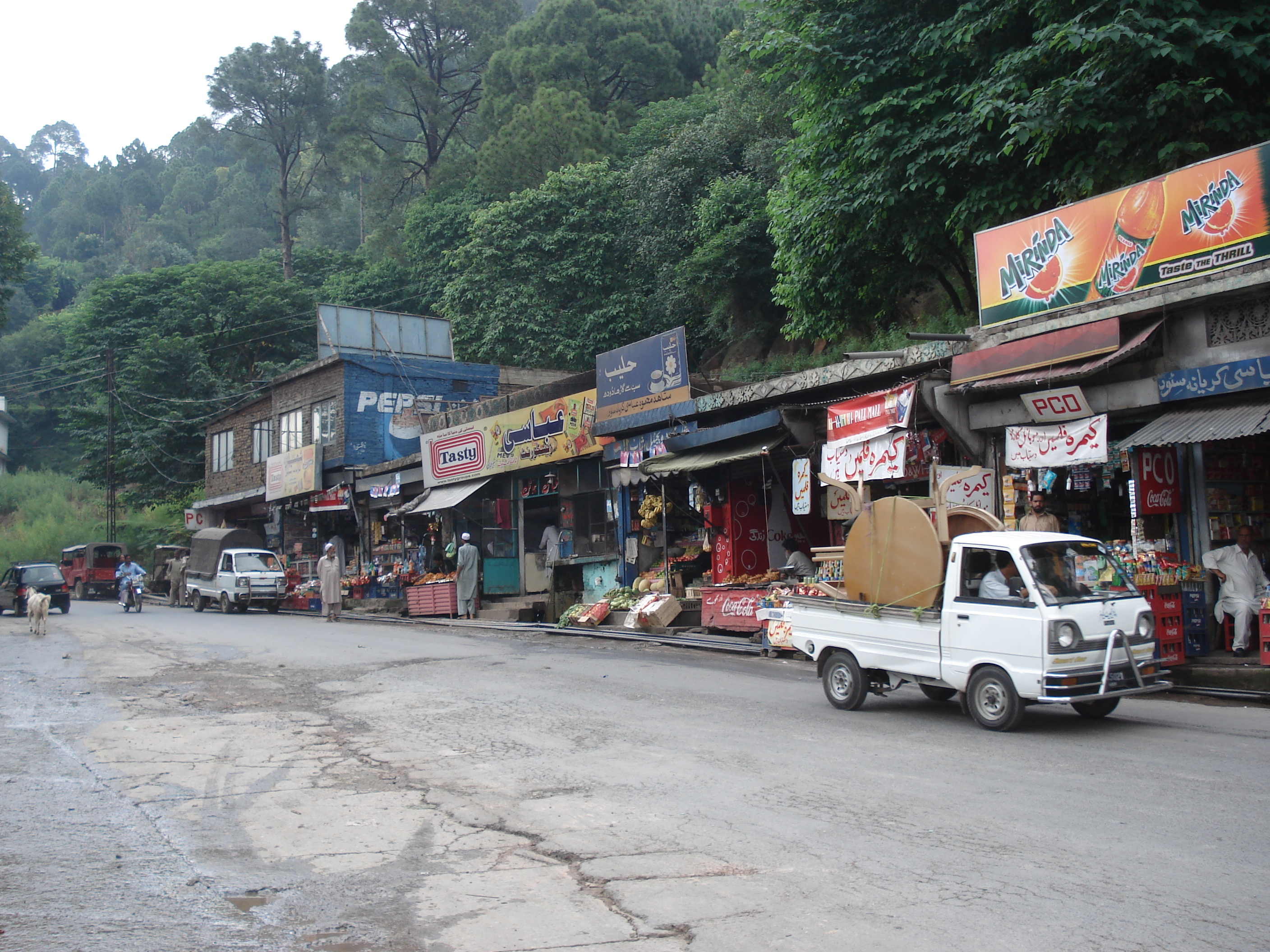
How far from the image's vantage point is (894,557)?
9.68 m

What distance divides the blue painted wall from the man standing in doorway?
79.8 feet

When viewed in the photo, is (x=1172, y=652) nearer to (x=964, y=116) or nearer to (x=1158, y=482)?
(x=1158, y=482)

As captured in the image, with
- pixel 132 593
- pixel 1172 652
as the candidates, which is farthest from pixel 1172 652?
pixel 132 593

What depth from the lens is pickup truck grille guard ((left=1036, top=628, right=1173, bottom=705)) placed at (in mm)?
8094

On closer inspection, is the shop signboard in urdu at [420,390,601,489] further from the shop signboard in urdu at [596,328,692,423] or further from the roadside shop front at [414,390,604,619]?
the shop signboard in urdu at [596,328,692,423]

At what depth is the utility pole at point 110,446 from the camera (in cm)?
4278

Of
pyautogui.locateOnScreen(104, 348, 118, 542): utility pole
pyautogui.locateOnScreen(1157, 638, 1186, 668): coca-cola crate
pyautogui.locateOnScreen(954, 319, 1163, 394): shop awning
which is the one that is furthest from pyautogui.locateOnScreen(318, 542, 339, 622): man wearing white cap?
pyautogui.locateOnScreen(104, 348, 118, 542): utility pole

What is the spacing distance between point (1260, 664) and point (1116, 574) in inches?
128

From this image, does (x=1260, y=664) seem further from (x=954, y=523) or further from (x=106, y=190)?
(x=106, y=190)

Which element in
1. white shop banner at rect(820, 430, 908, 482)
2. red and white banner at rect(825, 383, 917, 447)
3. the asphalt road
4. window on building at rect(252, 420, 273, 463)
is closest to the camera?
the asphalt road

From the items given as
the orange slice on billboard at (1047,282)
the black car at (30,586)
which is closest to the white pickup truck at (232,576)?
the black car at (30,586)

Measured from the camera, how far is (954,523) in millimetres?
10195

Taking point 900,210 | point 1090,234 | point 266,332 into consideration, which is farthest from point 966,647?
point 266,332

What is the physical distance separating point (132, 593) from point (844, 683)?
26.2m
